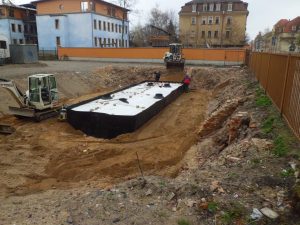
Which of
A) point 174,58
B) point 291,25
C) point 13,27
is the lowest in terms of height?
point 174,58

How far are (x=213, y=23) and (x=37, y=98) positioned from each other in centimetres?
5866

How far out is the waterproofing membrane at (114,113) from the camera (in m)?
12.3

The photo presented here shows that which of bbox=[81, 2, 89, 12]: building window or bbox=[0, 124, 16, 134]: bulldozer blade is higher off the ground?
bbox=[81, 2, 89, 12]: building window

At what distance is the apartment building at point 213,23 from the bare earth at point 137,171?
5121 cm

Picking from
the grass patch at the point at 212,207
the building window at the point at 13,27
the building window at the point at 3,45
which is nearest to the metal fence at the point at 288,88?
the grass patch at the point at 212,207

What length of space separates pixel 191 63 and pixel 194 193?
1189 inches

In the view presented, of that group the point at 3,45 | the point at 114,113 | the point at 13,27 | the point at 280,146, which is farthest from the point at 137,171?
the point at 13,27

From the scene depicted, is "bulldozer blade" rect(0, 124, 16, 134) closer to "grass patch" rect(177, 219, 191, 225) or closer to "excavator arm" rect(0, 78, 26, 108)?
"excavator arm" rect(0, 78, 26, 108)

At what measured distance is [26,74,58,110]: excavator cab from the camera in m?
13.6

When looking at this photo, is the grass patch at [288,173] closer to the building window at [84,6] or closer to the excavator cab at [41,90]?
the excavator cab at [41,90]

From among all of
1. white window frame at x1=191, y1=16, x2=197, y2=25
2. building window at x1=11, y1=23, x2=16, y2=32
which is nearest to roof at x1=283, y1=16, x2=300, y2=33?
white window frame at x1=191, y1=16, x2=197, y2=25

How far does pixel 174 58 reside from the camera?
2908 cm

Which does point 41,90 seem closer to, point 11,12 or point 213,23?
point 11,12

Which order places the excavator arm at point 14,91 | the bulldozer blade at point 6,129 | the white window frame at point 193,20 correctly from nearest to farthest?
the excavator arm at point 14,91 < the bulldozer blade at point 6,129 < the white window frame at point 193,20
